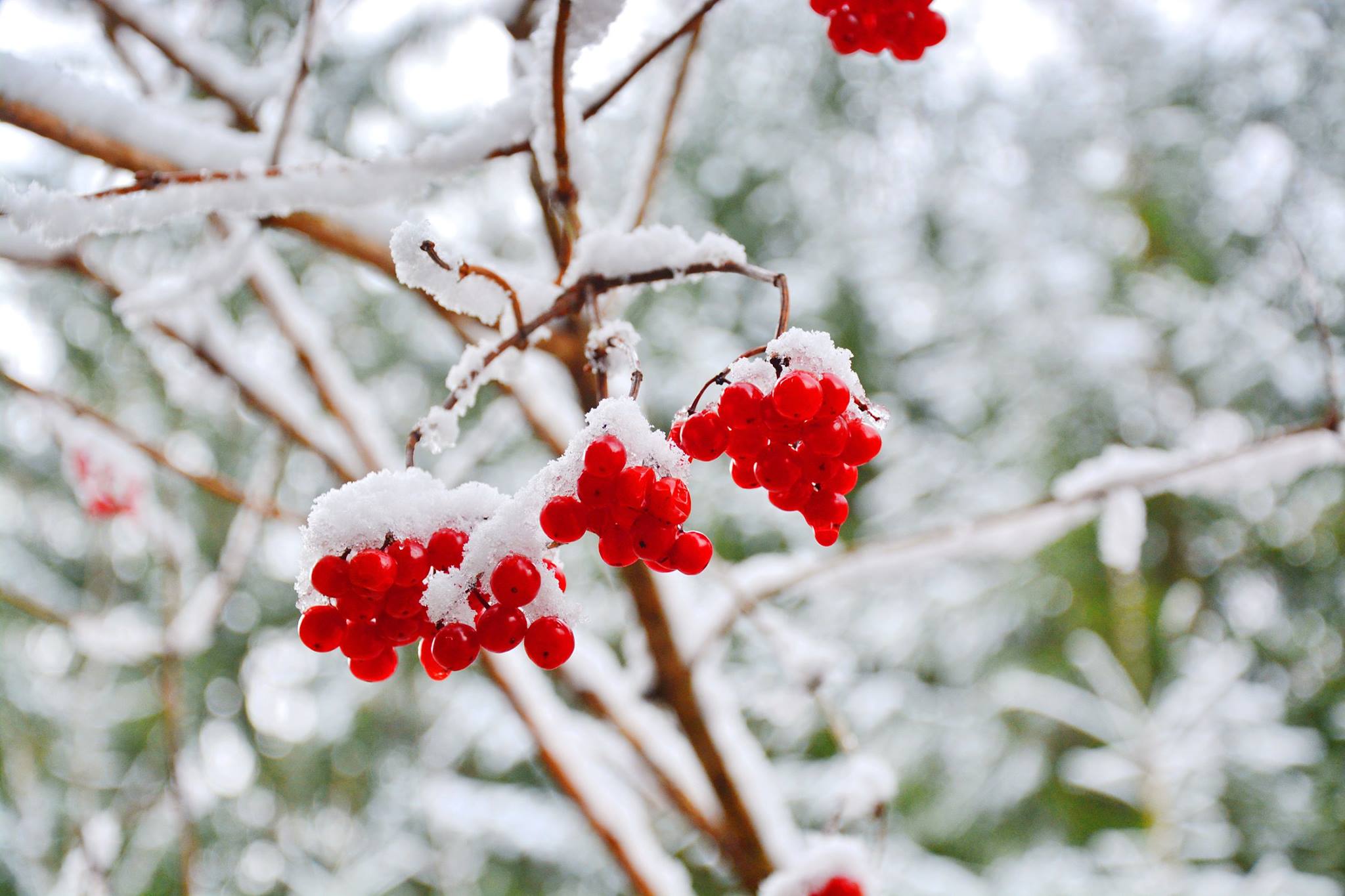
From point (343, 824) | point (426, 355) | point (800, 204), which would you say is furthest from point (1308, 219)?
point (343, 824)

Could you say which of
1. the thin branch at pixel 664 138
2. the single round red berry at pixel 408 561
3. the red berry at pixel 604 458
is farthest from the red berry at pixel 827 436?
the thin branch at pixel 664 138

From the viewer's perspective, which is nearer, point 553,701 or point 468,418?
point 553,701

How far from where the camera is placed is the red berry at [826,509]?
0.93 meters

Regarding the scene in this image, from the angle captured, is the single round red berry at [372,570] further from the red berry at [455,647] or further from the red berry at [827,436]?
the red berry at [827,436]

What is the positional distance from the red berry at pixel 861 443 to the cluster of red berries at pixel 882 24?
0.71 meters

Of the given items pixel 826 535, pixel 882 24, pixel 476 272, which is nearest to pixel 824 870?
pixel 826 535

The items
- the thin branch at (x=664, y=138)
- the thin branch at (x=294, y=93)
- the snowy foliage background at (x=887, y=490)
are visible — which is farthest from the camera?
the snowy foliage background at (x=887, y=490)

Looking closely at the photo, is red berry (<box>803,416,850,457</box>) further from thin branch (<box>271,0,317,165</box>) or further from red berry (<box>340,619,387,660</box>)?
thin branch (<box>271,0,317,165</box>)

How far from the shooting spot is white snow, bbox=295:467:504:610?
83 centimetres

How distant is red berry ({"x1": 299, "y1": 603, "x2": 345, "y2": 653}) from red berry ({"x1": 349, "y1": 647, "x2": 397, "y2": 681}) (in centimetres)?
5

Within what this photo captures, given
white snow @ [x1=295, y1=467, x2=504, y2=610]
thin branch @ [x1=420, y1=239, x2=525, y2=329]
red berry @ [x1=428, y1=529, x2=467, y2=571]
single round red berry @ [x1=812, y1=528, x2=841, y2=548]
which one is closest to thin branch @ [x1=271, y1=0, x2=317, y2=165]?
thin branch @ [x1=420, y1=239, x2=525, y2=329]

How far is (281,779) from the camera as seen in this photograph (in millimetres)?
4848

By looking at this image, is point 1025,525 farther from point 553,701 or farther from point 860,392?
point 553,701

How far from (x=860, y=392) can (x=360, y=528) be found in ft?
1.81
